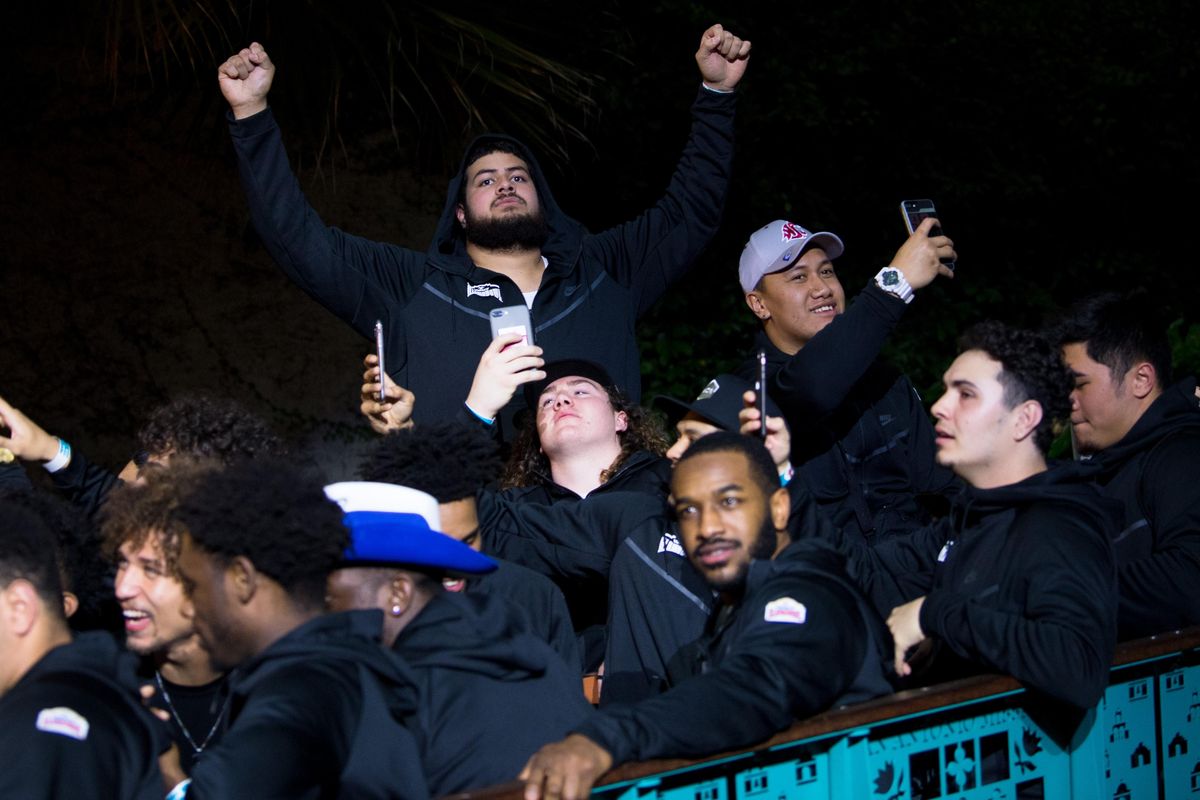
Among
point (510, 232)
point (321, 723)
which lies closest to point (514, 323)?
point (510, 232)

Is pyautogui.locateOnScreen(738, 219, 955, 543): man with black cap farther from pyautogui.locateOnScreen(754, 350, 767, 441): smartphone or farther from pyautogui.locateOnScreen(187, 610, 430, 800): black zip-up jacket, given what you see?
pyautogui.locateOnScreen(187, 610, 430, 800): black zip-up jacket

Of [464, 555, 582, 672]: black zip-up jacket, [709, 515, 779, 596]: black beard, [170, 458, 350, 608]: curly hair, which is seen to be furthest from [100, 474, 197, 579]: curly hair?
[709, 515, 779, 596]: black beard

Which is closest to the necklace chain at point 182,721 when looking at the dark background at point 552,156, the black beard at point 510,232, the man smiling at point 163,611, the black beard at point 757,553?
the man smiling at point 163,611

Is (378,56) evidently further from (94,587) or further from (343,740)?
(343,740)

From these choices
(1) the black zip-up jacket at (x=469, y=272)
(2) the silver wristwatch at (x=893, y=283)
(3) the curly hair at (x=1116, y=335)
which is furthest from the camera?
(1) the black zip-up jacket at (x=469, y=272)

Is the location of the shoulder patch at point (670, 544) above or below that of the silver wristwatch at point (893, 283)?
below

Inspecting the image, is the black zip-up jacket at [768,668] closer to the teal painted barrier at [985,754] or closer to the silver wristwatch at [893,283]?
the teal painted barrier at [985,754]

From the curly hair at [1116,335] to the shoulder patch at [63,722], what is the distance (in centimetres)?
311

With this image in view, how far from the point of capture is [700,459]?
325cm

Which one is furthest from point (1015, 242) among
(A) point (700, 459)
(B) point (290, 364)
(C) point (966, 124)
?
(A) point (700, 459)

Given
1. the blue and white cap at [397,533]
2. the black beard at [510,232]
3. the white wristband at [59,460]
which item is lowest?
the blue and white cap at [397,533]

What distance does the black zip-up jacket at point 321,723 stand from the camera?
2211mm

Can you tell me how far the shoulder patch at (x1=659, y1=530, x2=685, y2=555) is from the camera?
4082 mm

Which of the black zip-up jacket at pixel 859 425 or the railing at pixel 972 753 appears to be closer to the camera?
the railing at pixel 972 753
